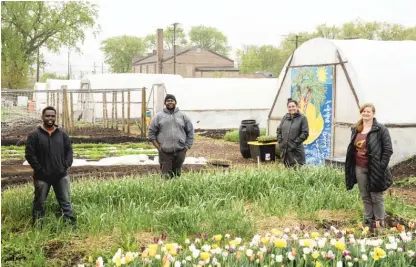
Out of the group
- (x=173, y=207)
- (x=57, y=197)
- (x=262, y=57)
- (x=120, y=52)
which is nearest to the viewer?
(x=57, y=197)

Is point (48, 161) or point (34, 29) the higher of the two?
point (34, 29)

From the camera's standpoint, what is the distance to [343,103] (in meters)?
12.3

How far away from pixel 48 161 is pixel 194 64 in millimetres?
70526

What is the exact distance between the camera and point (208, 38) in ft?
317

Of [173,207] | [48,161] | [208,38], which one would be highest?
[208,38]

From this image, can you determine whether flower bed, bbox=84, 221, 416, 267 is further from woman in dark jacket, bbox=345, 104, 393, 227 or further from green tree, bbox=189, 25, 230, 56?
green tree, bbox=189, 25, 230, 56

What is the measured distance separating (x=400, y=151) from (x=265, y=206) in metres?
6.40

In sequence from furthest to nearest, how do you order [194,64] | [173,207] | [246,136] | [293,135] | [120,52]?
[120,52], [194,64], [246,136], [293,135], [173,207]

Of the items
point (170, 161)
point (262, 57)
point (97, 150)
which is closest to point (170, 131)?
point (170, 161)

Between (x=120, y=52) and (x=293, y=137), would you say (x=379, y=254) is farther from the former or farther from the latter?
(x=120, y=52)

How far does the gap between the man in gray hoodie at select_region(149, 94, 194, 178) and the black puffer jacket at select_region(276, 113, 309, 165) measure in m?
1.67

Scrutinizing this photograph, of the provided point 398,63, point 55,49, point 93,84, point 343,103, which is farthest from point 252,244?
point 55,49

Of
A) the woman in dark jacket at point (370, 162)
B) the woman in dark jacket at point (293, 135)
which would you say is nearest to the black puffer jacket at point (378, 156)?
the woman in dark jacket at point (370, 162)

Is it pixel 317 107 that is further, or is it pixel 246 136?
pixel 246 136
